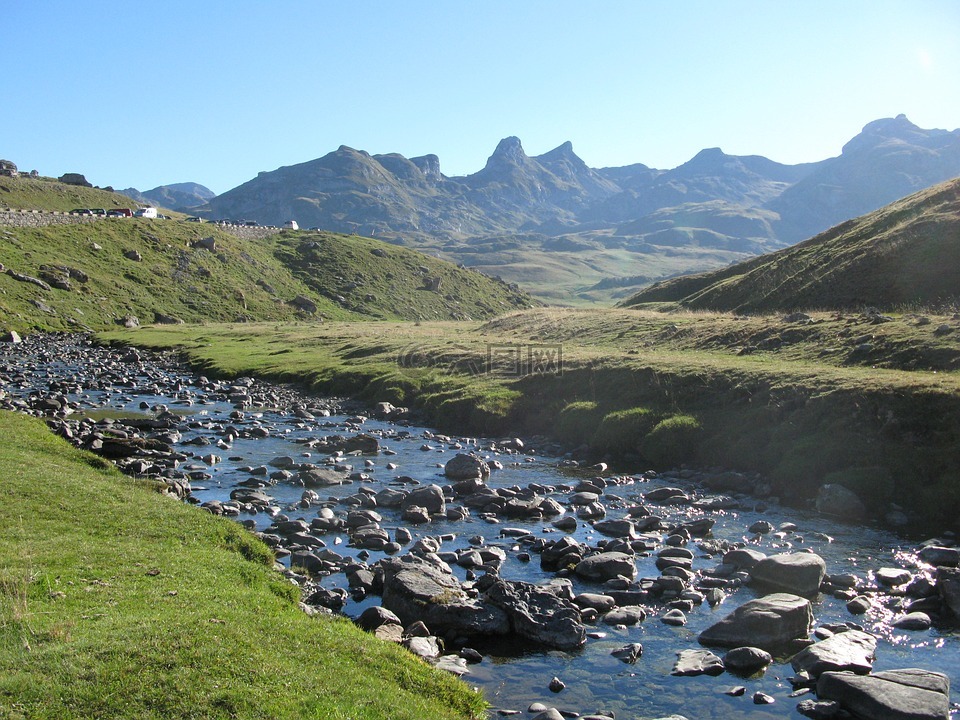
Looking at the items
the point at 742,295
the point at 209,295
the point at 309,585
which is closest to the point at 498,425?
the point at 309,585

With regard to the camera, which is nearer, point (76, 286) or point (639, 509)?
point (639, 509)

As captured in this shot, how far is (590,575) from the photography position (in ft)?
71.1

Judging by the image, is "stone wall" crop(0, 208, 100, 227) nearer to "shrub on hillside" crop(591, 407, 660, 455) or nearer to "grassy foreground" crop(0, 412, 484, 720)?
"shrub on hillside" crop(591, 407, 660, 455)

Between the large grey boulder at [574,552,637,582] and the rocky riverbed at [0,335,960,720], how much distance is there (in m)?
0.04

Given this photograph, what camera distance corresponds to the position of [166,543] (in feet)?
65.8

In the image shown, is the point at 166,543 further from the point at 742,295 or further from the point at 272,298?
the point at 272,298

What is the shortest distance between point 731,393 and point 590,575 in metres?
20.5

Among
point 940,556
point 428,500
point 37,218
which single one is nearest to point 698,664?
point 940,556

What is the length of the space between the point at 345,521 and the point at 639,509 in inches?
443

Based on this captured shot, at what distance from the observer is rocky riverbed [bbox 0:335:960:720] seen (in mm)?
15461

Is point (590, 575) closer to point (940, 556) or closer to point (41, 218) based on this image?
point (940, 556)

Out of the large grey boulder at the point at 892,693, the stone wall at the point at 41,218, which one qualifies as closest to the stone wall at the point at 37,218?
the stone wall at the point at 41,218

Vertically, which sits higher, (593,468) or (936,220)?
(936,220)

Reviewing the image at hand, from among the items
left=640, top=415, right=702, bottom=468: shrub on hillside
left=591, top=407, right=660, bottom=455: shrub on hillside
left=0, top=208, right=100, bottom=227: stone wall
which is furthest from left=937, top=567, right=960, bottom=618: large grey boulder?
left=0, top=208, right=100, bottom=227: stone wall
